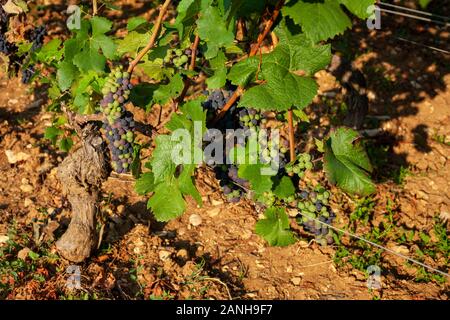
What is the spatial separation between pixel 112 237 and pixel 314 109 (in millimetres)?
2188

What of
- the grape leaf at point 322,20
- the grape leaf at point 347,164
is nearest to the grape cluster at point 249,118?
the grape leaf at point 347,164

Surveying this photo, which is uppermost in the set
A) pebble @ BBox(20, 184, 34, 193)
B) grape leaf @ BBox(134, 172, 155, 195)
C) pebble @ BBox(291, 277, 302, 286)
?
grape leaf @ BBox(134, 172, 155, 195)

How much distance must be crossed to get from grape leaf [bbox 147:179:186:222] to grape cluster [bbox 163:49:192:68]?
0.61 metres

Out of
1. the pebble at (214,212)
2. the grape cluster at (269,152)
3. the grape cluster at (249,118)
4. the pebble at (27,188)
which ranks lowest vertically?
the pebble at (214,212)

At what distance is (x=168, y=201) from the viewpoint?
2.44 m

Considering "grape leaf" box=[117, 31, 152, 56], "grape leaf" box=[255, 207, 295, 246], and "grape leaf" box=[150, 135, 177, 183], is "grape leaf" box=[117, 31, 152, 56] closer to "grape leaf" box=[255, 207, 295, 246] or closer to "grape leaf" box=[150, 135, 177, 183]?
"grape leaf" box=[150, 135, 177, 183]

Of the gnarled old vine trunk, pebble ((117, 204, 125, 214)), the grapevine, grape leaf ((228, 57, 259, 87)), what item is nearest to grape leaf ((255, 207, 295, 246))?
the grapevine

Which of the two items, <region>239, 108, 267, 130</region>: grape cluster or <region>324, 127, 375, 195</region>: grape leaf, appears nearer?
<region>324, 127, 375, 195</region>: grape leaf

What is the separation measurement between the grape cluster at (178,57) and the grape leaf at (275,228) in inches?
35.5

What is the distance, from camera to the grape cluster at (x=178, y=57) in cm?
263

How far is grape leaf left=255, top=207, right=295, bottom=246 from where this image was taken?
2.80m

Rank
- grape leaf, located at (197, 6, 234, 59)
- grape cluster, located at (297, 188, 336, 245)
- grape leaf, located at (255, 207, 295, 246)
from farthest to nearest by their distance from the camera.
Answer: grape cluster, located at (297, 188, 336, 245) < grape leaf, located at (255, 207, 295, 246) < grape leaf, located at (197, 6, 234, 59)

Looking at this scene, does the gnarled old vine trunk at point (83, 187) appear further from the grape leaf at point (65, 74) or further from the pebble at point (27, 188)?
the pebble at point (27, 188)

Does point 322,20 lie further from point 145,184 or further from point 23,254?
point 23,254
